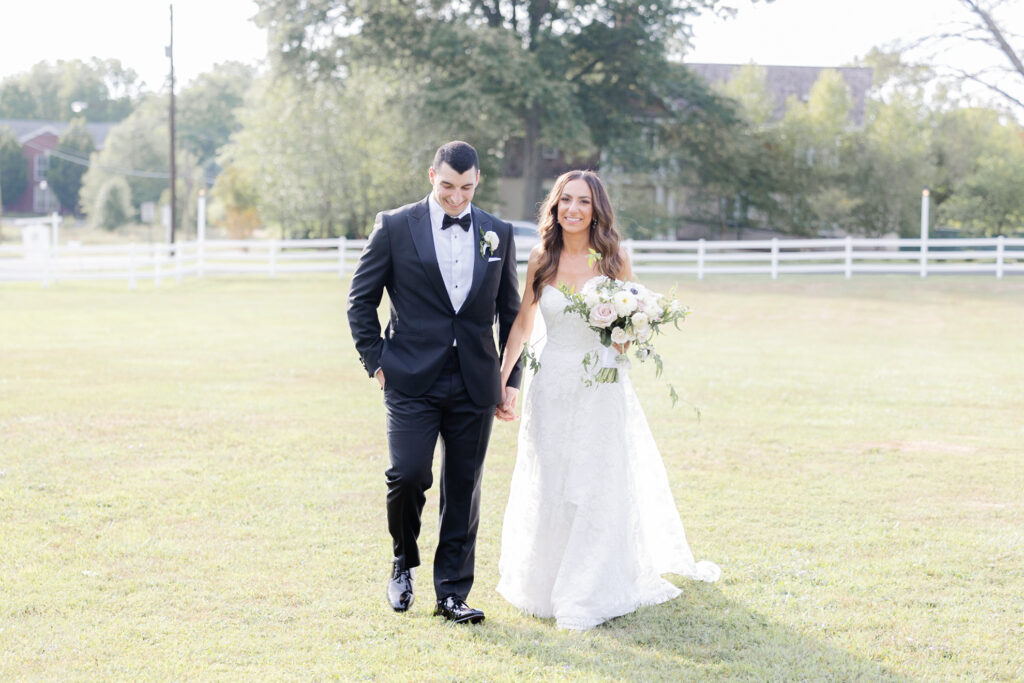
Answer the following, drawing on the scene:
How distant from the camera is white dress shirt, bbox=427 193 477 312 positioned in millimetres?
5035

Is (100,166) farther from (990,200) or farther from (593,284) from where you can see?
(593,284)

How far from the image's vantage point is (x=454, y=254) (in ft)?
16.5

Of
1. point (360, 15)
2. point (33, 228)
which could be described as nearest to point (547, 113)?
point (360, 15)

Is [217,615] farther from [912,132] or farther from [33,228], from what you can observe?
[912,132]

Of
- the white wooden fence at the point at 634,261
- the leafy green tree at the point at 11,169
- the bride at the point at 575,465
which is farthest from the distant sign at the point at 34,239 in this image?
the leafy green tree at the point at 11,169

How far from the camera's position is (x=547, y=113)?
124ft

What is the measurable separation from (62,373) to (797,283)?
21.0 m

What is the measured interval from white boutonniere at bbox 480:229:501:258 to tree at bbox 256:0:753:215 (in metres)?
30.3

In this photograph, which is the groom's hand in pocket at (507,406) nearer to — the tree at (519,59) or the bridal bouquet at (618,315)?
the bridal bouquet at (618,315)

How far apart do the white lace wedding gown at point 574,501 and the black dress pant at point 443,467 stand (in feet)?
0.95

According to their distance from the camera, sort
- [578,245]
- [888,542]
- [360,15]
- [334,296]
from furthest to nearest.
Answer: [360,15]
[334,296]
[888,542]
[578,245]

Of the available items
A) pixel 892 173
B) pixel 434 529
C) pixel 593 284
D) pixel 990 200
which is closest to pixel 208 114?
pixel 892 173

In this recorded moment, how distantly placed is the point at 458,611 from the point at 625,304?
5.34ft

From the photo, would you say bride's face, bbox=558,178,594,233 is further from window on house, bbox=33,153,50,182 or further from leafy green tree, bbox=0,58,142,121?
leafy green tree, bbox=0,58,142,121
